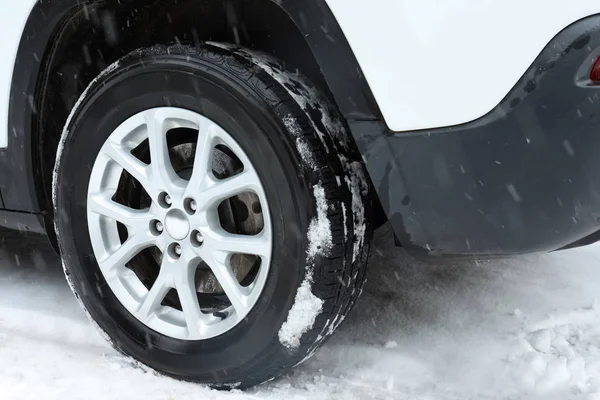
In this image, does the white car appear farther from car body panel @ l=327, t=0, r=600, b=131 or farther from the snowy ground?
the snowy ground

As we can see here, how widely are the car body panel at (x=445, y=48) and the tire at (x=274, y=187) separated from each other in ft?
0.85

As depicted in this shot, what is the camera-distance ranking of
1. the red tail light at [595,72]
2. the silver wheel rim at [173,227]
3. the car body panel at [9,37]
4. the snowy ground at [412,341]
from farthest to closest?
the car body panel at [9,37] → the snowy ground at [412,341] → the silver wheel rim at [173,227] → the red tail light at [595,72]

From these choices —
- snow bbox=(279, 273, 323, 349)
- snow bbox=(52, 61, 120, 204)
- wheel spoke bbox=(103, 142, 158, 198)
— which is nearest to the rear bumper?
snow bbox=(279, 273, 323, 349)

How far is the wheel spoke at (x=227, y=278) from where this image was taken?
1.86m

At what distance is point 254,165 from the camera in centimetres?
178

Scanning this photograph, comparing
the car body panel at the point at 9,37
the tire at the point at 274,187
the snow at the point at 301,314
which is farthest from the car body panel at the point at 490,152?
the car body panel at the point at 9,37

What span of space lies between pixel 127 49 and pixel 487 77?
1.36 metres

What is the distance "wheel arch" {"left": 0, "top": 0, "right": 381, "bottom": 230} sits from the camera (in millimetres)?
2027

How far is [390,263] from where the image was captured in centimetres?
289

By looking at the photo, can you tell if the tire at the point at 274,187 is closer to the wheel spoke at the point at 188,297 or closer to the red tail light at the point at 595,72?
the wheel spoke at the point at 188,297

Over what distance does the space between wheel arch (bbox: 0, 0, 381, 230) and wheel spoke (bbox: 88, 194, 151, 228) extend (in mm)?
357

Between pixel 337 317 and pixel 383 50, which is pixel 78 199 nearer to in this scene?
pixel 337 317

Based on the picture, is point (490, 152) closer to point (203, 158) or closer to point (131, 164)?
point (203, 158)

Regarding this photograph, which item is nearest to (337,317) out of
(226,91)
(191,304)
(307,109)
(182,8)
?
(191,304)
